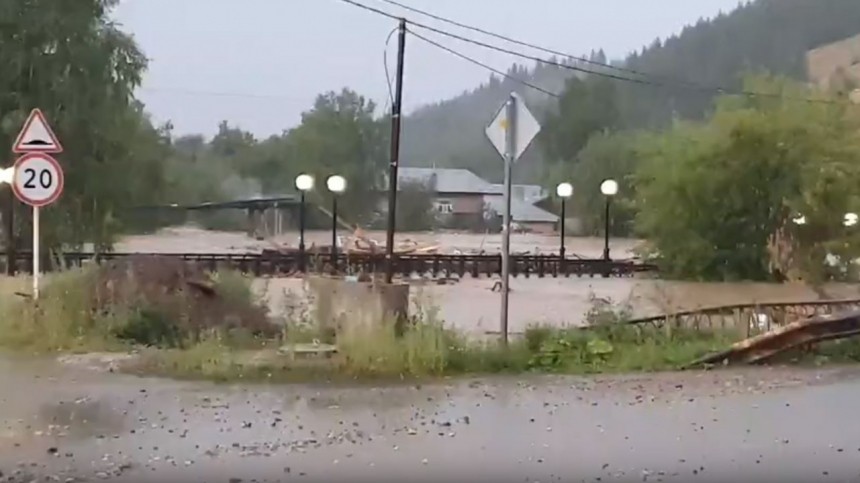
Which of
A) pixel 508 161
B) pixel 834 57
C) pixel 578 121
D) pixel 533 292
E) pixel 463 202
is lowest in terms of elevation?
pixel 533 292

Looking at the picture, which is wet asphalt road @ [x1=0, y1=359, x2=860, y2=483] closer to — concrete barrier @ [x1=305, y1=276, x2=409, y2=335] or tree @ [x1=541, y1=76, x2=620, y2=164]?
concrete barrier @ [x1=305, y1=276, x2=409, y2=335]

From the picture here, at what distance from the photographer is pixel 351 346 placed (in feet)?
32.4

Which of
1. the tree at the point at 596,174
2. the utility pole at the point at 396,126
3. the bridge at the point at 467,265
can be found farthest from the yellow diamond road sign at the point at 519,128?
the tree at the point at 596,174

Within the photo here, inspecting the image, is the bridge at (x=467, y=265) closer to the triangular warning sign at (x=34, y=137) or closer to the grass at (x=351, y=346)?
the grass at (x=351, y=346)

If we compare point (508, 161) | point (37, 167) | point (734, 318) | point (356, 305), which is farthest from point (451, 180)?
point (508, 161)

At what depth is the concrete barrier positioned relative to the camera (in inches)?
427

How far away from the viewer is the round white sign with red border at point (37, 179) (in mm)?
11398

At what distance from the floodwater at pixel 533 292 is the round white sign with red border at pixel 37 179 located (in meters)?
3.02

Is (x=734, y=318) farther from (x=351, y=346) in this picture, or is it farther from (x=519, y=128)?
(x=351, y=346)

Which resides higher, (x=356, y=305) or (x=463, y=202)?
(x=463, y=202)

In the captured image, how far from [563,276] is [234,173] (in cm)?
4055

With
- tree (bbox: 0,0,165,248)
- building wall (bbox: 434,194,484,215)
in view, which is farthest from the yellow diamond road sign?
building wall (bbox: 434,194,484,215)

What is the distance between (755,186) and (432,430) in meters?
33.4

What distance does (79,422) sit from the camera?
7336mm
